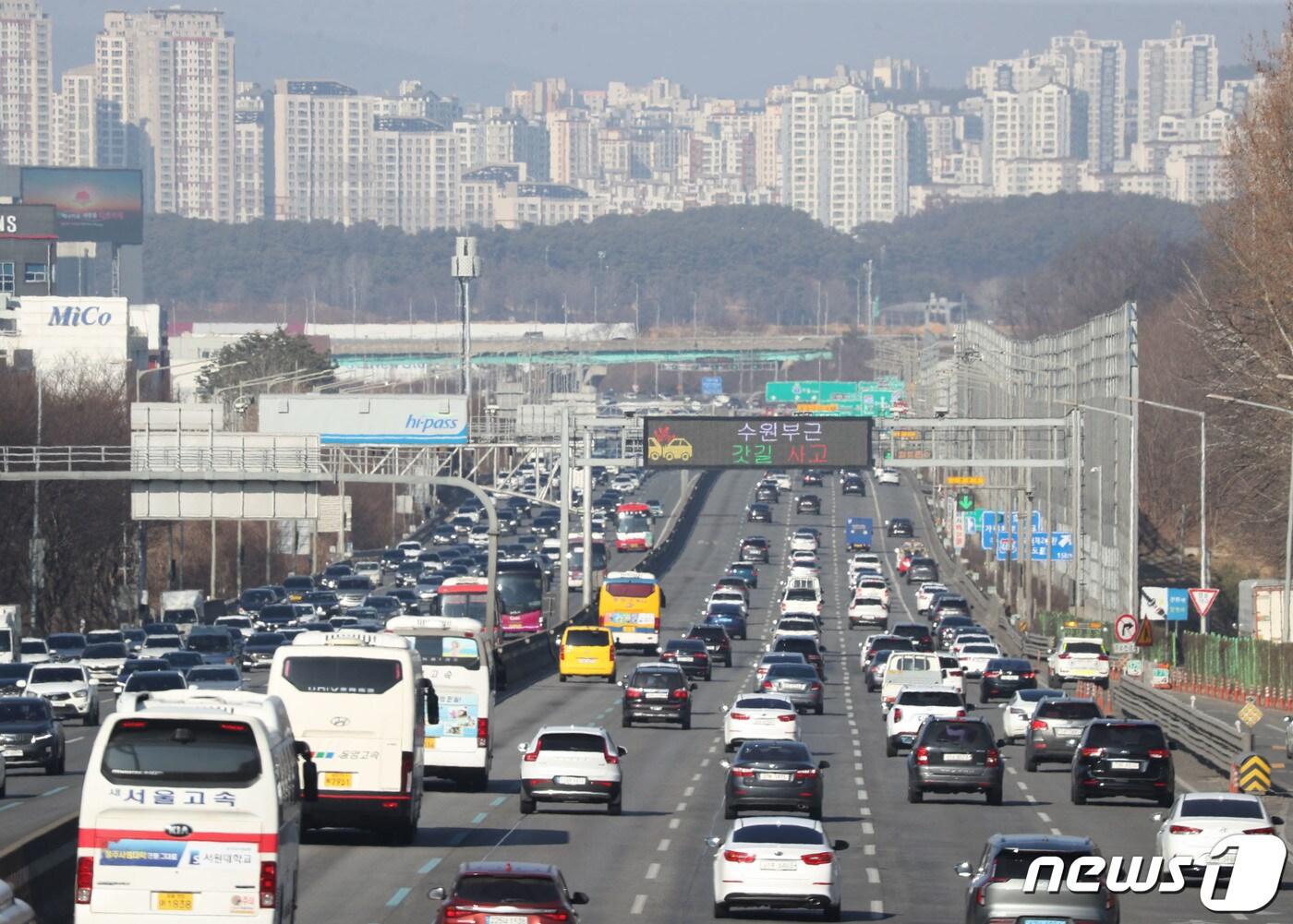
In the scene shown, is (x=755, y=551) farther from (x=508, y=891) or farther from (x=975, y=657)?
(x=508, y=891)

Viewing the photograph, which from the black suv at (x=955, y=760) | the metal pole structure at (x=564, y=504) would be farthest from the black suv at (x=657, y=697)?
the metal pole structure at (x=564, y=504)

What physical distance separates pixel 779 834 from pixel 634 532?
10074cm

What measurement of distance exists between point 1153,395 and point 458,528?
39.6 meters

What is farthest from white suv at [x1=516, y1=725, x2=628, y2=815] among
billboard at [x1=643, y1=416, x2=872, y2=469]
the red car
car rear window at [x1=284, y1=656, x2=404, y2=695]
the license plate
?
billboard at [x1=643, y1=416, x2=872, y2=469]

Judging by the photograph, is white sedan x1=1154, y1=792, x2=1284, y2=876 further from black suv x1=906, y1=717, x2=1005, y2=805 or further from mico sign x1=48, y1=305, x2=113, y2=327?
mico sign x1=48, y1=305, x2=113, y2=327

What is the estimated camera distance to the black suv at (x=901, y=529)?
13650 centimetres

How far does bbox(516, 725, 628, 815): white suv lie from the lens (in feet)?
120

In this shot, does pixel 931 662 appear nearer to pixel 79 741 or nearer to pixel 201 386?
pixel 79 741

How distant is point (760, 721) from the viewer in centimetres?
4703

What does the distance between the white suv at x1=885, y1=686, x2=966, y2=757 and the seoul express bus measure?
30703 mm

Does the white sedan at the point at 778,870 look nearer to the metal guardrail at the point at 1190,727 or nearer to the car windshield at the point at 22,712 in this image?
the metal guardrail at the point at 1190,727

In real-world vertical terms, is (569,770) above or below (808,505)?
above

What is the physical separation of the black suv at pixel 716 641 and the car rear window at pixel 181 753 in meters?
54.2
